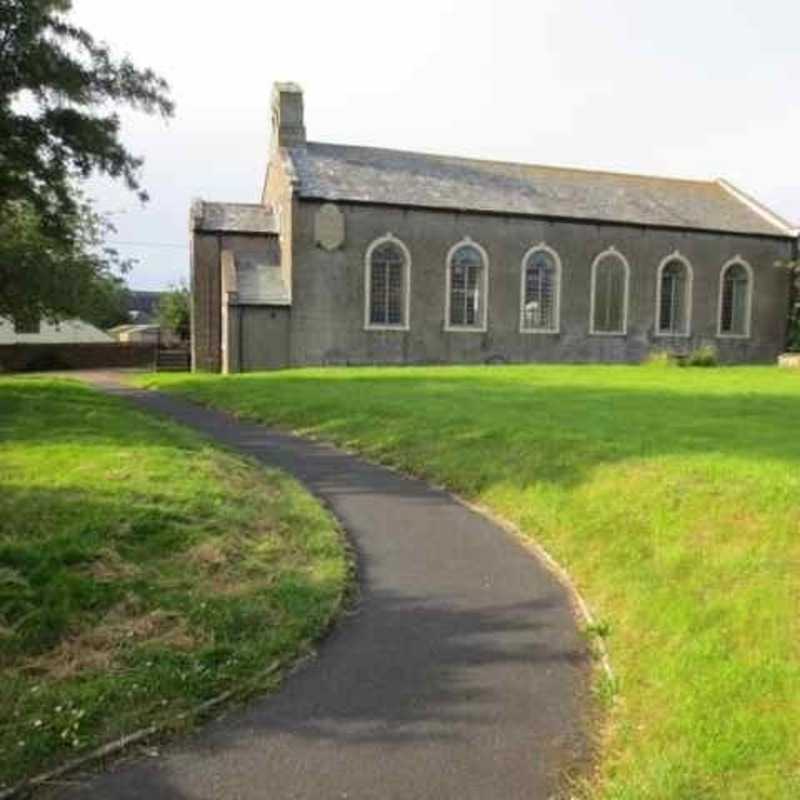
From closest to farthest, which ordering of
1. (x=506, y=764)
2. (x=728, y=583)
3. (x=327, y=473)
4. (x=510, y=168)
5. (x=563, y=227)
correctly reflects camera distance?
(x=506, y=764) < (x=728, y=583) < (x=327, y=473) < (x=563, y=227) < (x=510, y=168)

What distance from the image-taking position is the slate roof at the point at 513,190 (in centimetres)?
4319

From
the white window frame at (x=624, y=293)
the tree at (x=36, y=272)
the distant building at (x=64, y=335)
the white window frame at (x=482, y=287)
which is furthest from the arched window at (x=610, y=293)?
the distant building at (x=64, y=335)

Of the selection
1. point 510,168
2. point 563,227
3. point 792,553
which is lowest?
point 792,553

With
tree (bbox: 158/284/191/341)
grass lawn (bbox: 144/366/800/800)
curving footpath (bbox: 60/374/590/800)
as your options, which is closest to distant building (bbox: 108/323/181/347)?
tree (bbox: 158/284/191/341)

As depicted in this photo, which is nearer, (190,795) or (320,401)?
(190,795)

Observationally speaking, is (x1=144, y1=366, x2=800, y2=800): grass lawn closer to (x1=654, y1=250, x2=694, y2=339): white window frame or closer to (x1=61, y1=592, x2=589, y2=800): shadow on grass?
(x1=61, y1=592, x2=589, y2=800): shadow on grass

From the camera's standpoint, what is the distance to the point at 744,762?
5152 millimetres

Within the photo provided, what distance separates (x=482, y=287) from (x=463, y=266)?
130cm

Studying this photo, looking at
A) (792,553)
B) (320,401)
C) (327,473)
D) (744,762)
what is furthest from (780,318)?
(744,762)

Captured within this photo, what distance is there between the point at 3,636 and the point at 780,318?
49123 millimetres

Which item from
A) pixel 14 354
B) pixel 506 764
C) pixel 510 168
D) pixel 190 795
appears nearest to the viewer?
pixel 190 795

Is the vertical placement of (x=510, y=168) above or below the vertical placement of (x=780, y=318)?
above

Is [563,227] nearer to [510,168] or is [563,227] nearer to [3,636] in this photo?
[510,168]

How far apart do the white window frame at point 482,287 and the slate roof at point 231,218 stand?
8359 mm
